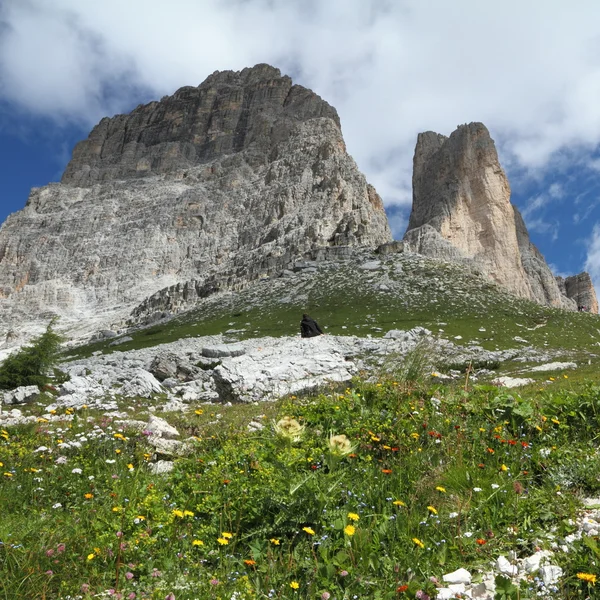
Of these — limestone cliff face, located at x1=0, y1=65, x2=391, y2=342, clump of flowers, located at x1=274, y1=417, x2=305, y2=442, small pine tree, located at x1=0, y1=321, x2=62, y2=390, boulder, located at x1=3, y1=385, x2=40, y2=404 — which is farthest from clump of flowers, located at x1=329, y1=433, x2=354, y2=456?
limestone cliff face, located at x1=0, y1=65, x2=391, y2=342

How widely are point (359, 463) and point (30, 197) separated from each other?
547 ft

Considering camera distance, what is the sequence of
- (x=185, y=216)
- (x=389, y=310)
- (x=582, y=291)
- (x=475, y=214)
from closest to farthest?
(x=389, y=310)
(x=185, y=216)
(x=475, y=214)
(x=582, y=291)

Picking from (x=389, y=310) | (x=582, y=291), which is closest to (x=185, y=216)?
(x=389, y=310)

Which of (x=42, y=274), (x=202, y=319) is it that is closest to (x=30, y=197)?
(x=42, y=274)

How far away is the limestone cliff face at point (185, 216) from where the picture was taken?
10438cm

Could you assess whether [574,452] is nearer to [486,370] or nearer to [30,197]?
[486,370]

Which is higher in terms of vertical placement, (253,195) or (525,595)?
(253,195)

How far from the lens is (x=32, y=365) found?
19719 millimetres

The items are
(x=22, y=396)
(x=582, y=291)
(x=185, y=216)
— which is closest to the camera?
(x=22, y=396)

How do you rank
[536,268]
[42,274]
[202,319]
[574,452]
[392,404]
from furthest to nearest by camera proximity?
[536,268] → [42,274] → [202,319] → [392,404] → [574,452]

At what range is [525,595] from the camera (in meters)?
3.10

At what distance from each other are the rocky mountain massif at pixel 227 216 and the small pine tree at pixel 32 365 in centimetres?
5824

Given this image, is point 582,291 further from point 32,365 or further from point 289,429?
point 289,429

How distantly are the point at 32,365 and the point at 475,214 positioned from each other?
139 m
